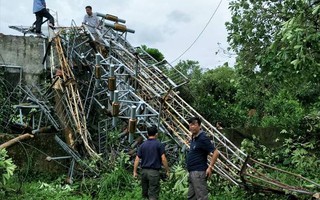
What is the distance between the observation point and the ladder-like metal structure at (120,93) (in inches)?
371

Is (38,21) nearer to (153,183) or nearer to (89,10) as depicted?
(89,10)

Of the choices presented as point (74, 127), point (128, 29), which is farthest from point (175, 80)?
point (74, 127)

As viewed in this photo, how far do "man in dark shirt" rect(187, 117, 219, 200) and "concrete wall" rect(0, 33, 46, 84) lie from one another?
23.0ft

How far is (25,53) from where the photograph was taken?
12.4 m

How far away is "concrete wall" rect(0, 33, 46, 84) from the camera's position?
40.0 ft

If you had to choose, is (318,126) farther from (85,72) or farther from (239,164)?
(85,72)

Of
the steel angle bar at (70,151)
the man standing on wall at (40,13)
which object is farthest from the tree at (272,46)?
the man standing on wall at (40,13)

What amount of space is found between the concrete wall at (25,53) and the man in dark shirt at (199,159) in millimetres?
7017

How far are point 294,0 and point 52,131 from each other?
20.8 ft

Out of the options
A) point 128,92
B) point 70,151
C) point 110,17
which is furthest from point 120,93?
point 110,17

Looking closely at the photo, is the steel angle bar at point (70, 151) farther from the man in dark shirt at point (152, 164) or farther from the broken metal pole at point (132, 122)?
the man in dark shirt at point (152, 164)

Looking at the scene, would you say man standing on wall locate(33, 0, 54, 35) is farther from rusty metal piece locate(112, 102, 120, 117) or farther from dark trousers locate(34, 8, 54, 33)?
rusty metal piece locate(112, 102, 120, 117)

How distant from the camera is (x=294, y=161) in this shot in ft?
31.8

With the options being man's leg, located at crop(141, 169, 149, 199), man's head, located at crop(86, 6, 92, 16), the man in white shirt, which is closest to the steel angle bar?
man's leg, located at crop(141, 169, 149, 199)
